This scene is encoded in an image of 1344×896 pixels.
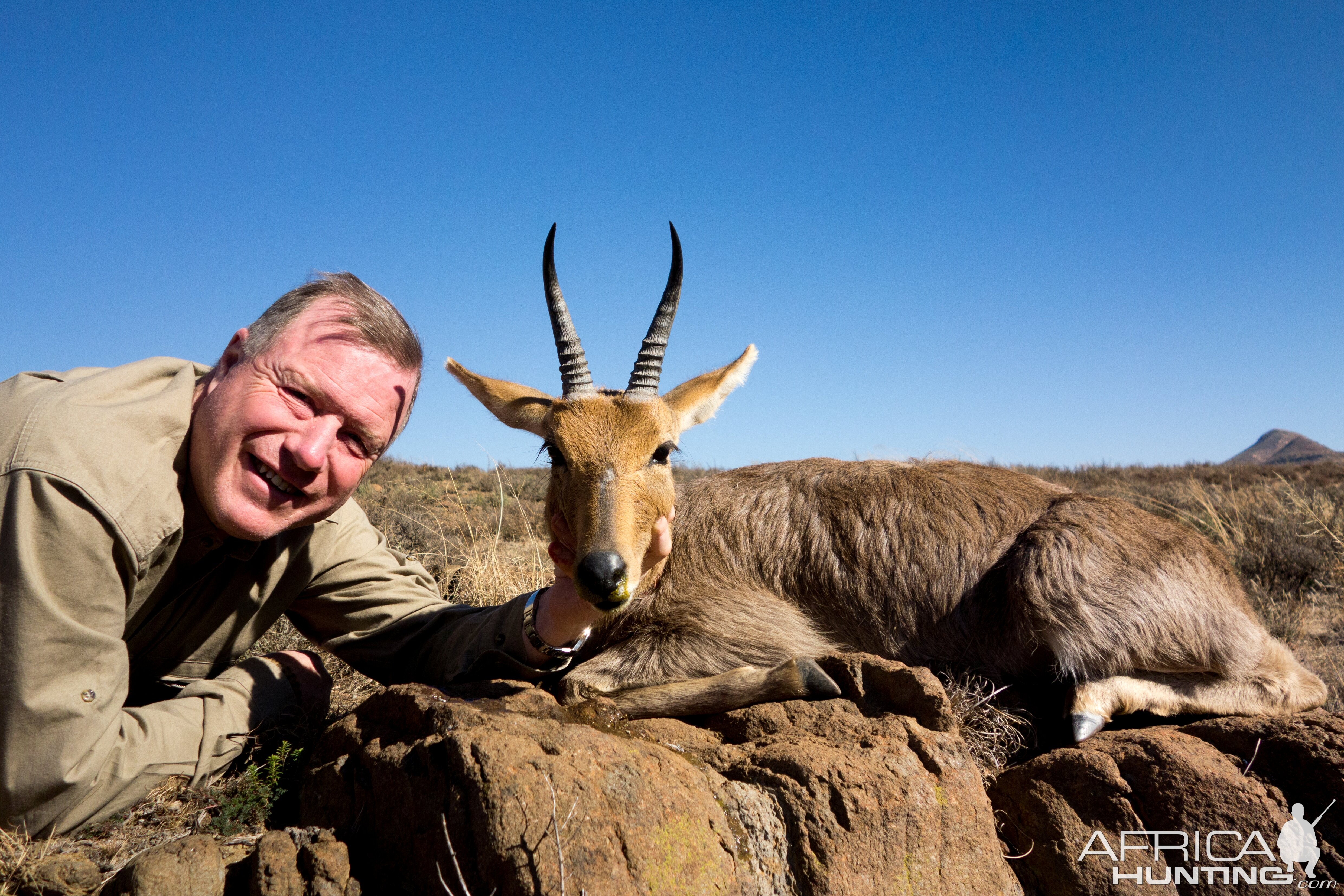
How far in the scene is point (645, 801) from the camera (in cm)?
302

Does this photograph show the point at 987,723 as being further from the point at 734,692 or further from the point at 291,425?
the point at 291,425

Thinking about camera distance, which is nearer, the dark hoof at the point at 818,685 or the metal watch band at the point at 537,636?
the dark hoof at the point at 818,685

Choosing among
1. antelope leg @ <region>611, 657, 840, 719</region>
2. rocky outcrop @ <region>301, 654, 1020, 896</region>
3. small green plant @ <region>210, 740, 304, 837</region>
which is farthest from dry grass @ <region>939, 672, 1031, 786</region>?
small green plant @ <region>210, 740, 304, 837</region>

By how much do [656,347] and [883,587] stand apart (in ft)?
7.20

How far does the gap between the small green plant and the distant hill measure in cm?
7471

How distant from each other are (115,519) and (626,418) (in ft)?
8.17

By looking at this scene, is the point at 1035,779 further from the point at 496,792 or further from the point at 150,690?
the point at 150,690

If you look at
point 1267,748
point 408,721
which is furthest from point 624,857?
point 1267,748

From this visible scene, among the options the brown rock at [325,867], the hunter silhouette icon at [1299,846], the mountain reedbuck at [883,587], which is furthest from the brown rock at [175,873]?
the hunter silhouette icon at [1299,846]

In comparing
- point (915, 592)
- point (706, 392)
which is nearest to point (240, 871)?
point (706, 392)

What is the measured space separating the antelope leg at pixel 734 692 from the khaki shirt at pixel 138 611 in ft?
2.13

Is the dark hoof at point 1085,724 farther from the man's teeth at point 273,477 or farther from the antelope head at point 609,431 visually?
the man's teeth at point 273,477

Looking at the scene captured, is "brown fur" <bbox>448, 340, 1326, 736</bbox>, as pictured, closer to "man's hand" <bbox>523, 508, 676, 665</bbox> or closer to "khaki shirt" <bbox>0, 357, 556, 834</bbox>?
"man's hand" <bbox>523, 508, 676, 665</bbox>

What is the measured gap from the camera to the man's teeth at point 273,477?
12.6 ft
